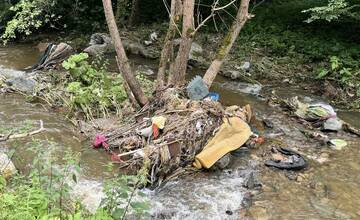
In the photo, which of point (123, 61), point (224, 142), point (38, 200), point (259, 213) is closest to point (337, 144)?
point (224, 142)

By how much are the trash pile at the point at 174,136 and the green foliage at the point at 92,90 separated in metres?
0.82

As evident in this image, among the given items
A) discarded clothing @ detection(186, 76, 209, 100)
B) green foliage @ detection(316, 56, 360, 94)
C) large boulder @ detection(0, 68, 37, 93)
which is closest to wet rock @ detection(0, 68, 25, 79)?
large boulder @ detection(0, 68, 37, 93)

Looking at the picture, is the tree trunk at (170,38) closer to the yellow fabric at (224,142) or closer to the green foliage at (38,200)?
the yellow fabric at (224,142)

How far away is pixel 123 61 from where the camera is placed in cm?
721

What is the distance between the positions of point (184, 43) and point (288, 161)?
8.63 ft

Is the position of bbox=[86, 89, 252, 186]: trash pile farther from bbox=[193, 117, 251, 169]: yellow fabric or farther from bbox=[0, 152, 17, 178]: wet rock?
bbox=[0, 152, 17, 178]: wet rock

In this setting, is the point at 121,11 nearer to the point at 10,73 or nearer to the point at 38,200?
the point at 10,73

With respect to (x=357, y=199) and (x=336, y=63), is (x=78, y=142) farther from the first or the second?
(x=336, y=63)

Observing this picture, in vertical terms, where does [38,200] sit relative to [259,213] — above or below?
above

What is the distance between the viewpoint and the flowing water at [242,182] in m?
5.32

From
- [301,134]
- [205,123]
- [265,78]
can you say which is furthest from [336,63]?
[205,123]

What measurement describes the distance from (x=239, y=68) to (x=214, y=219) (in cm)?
642

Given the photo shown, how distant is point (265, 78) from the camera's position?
10.6 metres

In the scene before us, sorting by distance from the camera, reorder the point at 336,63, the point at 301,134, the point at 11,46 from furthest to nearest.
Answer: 1. the point at 11,46
2. the point at 336,63
3. the point at 301,134
